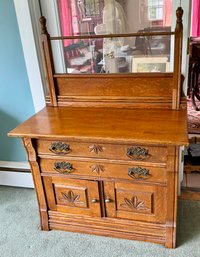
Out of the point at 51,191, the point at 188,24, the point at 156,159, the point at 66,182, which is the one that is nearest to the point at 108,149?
the point at 156,159

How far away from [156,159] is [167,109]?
0.34 m

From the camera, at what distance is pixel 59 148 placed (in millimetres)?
1553

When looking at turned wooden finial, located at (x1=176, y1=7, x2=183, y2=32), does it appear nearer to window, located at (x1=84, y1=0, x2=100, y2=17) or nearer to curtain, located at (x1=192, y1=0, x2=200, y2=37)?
window, located at (x1=84, y1=0, x2=100, y2=17)

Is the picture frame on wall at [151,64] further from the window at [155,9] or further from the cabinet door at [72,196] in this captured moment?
Result: the cabinet door at [72,196]

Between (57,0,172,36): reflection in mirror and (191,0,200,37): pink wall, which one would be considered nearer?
(57,0,172,36): reflection in mirror

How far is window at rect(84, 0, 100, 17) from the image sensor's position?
1690mm

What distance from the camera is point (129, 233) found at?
1695 millimetres

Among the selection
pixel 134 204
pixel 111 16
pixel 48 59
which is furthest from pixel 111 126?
pixel 111 16

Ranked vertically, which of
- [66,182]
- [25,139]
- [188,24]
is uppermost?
[188,24]

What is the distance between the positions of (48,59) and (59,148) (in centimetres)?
56

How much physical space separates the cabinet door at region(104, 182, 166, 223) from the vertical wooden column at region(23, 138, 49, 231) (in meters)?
0.41

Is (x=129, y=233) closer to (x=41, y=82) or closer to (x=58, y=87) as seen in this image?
(x=58, y=87)

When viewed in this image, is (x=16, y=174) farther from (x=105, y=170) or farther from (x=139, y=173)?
(x=139, y=173)

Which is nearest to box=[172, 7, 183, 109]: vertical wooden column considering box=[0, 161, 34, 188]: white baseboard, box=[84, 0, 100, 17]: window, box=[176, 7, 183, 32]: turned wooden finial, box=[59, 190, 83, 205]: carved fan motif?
box=[176, 7, 183, 32]: turned wooden finial
